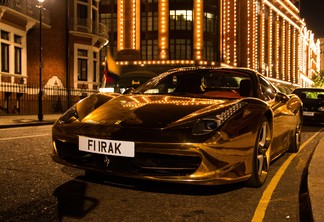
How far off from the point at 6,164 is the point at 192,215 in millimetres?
3140

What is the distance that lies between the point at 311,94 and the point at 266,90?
959cm

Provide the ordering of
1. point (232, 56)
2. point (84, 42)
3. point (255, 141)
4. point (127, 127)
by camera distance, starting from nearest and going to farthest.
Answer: point (127, 127), point (255, 141), point (84, 42), point (232, 56)

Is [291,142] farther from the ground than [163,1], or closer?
closer

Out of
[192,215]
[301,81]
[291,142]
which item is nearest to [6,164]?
[192,215]

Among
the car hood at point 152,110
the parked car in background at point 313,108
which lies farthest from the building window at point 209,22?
the car hood at point 152,110

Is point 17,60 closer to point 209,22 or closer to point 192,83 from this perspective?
point 192,83

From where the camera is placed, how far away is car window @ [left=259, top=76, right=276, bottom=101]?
5448mm

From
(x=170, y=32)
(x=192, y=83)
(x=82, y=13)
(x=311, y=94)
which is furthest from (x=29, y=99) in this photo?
(x=170, y=32)

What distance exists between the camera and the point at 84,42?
1111 inches

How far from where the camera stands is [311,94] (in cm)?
1455

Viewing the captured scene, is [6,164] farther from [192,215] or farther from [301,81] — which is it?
[301,81]

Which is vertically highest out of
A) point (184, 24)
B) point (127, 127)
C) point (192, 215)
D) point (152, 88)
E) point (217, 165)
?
point (184, 24)

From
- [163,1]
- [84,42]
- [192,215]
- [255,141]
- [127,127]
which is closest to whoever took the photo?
[192,215]

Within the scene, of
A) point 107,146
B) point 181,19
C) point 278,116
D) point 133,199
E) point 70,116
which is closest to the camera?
point 107,146
